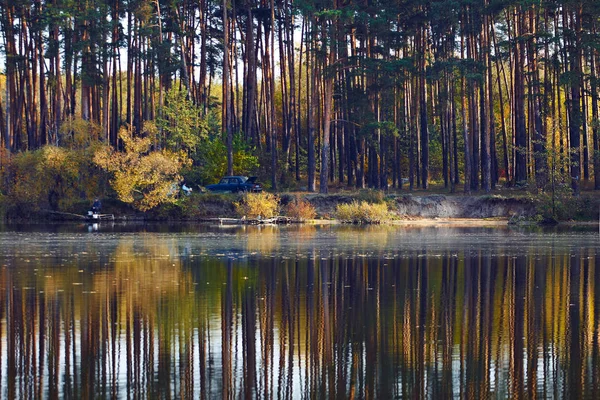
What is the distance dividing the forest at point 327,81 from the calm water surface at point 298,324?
2465cm

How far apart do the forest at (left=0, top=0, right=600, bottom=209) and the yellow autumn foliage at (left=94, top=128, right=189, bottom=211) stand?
0.14 m

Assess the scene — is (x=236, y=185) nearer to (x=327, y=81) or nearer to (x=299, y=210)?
(x=299, y=210)

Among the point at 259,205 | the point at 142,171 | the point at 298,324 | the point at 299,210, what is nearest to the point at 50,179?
the point at 142,171

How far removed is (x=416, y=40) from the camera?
6906 cm

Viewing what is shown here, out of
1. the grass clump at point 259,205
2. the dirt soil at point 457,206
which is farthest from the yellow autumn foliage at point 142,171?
the dirt soil at point 457,206

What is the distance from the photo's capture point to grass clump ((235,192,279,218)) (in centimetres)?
6147

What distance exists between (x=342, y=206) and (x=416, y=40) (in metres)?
13.8

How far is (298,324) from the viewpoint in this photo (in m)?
19.5

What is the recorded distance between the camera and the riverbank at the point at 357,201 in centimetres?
6319

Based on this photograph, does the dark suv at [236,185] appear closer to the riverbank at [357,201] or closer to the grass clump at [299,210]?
the riverbank at [357,201]

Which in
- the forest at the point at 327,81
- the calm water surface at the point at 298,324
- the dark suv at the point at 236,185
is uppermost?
the forest at the point at 327,81

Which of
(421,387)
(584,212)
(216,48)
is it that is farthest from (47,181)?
(421,387)

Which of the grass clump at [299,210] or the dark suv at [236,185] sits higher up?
the dark suv at [236,185]

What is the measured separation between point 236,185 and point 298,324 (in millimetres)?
44965
